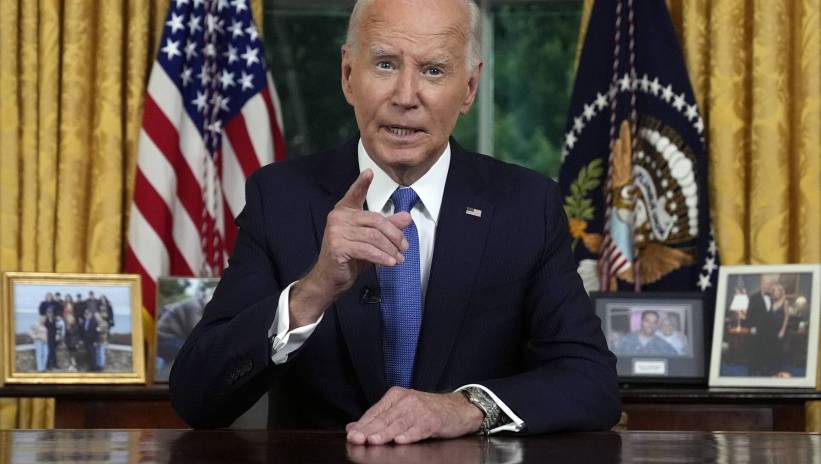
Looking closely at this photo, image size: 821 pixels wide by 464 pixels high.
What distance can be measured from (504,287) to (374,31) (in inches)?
20.7

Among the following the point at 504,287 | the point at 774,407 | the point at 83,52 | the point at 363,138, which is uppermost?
the point at 83,52

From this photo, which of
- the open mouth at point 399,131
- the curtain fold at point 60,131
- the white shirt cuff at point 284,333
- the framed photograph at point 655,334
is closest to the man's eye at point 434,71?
the open mouth at point 399,131

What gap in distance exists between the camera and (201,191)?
14.3ft

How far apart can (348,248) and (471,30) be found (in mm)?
674

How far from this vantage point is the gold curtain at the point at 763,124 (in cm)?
416

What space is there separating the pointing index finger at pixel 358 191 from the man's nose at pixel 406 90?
320 mm

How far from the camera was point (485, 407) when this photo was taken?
2006mm

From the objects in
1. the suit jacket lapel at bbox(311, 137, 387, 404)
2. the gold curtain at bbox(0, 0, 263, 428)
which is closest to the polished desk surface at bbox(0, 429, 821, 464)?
the suit jacket lapel at bbox(311, 137, 387, 404)

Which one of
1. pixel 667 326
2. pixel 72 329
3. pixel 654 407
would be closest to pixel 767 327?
pixel 667 326

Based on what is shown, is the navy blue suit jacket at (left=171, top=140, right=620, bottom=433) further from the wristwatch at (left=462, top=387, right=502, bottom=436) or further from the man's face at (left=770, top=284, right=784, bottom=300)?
the man's face at (left=770, top=284, right=784, bottom=300)

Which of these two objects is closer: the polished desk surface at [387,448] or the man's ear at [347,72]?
the polished desk surface at [387,448]

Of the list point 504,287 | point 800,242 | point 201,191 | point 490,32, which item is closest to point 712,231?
point 800,242

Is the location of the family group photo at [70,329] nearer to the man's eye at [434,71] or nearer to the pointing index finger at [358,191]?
the man's eye at [434,71]

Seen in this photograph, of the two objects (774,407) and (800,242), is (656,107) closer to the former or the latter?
(800,242)
